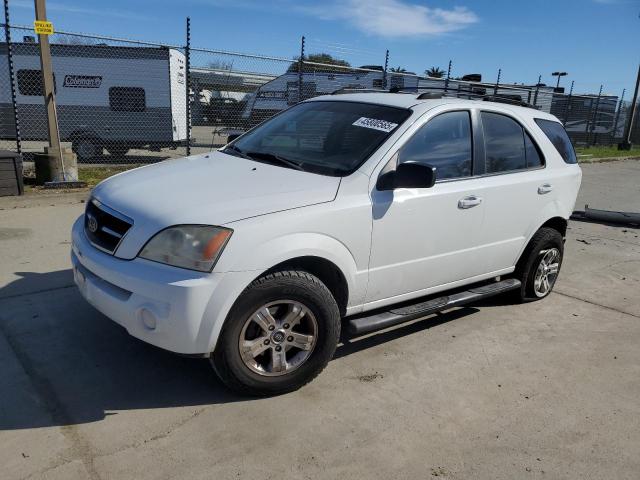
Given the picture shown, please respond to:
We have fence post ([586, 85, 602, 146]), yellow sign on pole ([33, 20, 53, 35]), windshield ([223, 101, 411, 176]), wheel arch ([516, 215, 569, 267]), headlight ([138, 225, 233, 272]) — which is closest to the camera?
headlight ([138, 225, 233, 272])

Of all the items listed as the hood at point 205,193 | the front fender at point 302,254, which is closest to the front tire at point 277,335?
the front fender at point 302,254

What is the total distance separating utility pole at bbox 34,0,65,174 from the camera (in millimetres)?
8078

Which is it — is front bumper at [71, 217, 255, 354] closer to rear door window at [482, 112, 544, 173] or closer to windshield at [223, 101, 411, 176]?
windshield at [223, 101, 411, 176]

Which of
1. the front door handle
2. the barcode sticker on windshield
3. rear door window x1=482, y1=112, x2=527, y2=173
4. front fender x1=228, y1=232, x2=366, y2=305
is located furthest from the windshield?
rear door window x1=482, y1=112, x2=527, y2=173

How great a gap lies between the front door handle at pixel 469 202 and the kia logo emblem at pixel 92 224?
2.44 meters

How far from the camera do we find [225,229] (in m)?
2.85

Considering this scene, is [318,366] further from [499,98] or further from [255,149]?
[499,98]

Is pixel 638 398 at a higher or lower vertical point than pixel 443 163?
lower

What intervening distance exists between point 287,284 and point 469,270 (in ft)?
5.81

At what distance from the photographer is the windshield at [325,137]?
3.61 metres

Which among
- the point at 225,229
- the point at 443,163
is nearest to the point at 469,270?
the point at 443,163

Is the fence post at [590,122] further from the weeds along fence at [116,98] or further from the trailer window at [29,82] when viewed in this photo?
the trailer window at [29,82]

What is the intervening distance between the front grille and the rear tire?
3.36 metres

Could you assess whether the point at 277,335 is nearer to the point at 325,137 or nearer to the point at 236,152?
the point at 325,137
